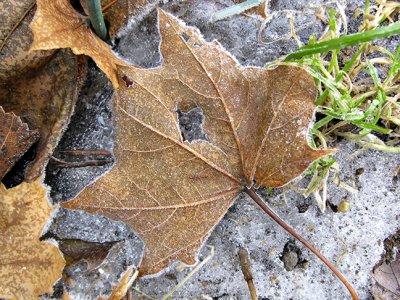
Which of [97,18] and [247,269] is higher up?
[97,18]

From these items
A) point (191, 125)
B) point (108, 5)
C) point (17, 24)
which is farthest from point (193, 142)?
point (17, 24)

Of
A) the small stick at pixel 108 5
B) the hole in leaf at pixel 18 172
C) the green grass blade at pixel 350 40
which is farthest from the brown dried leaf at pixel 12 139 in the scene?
the green grass blade at pixel 350 40

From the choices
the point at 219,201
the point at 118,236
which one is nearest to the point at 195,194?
the point at 219,201

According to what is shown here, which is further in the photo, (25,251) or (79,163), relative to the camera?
(79,163)

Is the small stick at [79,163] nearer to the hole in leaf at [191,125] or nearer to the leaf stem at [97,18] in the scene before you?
the hole in leaf at [191,125]

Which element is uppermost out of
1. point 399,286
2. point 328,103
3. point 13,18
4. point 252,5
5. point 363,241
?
point 13,18

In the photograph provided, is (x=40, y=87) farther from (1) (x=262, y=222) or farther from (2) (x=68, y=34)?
(1) (x=262, y=222)

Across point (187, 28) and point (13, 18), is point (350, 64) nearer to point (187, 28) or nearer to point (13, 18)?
point (187, 28)
